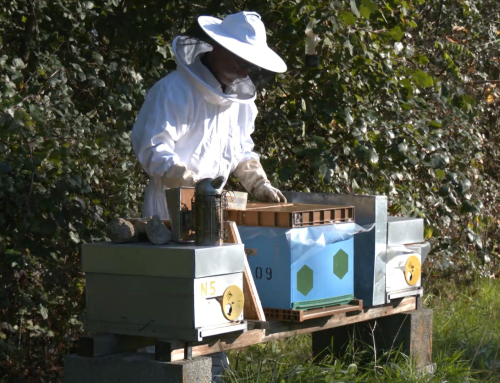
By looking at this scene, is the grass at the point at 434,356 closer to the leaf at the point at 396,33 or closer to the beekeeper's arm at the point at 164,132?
the beekeeper's arm at the point at 164,132

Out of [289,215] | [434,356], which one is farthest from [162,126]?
[434,356]

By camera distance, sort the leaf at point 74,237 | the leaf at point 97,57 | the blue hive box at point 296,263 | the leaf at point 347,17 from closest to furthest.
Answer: the blue hive box at point 296,263, the leaf at point 74,237, the leaf at point 347,17, the leaf at point 97,57

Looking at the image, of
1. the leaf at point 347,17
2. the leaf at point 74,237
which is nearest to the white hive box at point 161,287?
the leaf at point 74,237

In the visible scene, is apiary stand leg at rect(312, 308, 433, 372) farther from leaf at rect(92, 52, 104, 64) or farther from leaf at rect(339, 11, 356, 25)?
leaf at rect(92, 52, 104, 64)

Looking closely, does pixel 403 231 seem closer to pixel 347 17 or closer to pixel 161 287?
pixel 347 17

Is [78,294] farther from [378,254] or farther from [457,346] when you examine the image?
[457,346]

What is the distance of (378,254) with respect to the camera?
10.2 ft

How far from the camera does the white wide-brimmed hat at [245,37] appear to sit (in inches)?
108

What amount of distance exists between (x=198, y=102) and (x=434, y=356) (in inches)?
73.0

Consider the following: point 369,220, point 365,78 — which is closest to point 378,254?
point 369,220

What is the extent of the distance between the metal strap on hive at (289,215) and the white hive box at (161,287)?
27 centimetres

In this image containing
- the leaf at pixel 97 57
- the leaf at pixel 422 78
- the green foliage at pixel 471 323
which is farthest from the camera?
the leaf at pixel 422 78

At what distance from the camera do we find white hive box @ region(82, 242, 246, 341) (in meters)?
2.34

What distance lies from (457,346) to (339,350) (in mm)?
741
